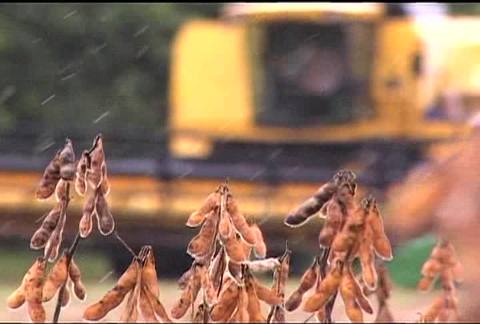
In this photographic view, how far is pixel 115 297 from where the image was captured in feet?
6.11

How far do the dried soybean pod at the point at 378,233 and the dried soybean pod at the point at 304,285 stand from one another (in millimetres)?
121

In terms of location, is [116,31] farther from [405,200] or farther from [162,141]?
[405,200]

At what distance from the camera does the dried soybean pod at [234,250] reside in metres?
1.87

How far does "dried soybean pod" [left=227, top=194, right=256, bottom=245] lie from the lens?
1906 millimetres

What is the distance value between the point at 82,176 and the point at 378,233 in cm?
41

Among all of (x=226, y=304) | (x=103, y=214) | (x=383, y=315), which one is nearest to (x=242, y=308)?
(x=226, y=304)

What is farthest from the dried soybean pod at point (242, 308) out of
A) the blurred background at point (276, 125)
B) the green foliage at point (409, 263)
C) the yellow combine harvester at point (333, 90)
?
the yellow combine harvester at point (333, 90)

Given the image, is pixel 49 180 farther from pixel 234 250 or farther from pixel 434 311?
pixel 434 311

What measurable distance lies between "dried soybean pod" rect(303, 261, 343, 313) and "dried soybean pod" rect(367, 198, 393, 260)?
69 mm

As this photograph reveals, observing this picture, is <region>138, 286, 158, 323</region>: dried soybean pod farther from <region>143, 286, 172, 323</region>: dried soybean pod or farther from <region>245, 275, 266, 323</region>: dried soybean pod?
<region>245, 275, 266, 323</region>: dried soybean pod

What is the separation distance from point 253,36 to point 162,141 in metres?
1.47

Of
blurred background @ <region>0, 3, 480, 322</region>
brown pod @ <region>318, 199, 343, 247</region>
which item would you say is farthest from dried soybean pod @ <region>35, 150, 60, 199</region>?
blurred background @ <region>0, 3, 480, 322</region>

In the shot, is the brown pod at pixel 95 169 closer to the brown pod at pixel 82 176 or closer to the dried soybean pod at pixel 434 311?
the brown pod at pixel 82 176

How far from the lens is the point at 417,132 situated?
13344 millimetres
